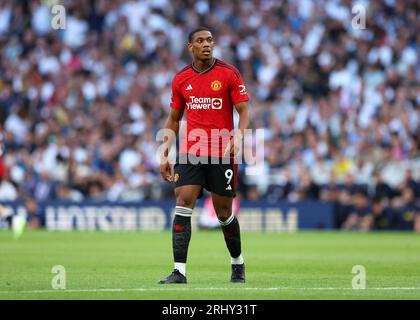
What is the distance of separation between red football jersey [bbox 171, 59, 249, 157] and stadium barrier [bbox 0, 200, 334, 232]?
15099 millimetres

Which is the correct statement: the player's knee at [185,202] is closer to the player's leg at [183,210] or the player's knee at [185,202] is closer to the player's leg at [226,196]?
the player's leg at [183,210]

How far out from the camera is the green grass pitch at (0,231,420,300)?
1027cm

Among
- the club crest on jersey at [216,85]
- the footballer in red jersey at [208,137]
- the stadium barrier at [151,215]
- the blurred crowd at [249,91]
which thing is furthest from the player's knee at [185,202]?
the stadium barrier at [151,215]

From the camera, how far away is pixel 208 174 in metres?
11.4

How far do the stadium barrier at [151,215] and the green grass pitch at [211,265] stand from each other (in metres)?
1.88

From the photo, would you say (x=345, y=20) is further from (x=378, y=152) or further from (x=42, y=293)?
(x=42, y=293)

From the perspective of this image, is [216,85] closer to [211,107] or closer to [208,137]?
[211,107]

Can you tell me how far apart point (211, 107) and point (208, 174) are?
75cm

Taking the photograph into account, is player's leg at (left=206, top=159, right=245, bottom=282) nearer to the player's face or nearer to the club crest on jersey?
the club crest on jersey

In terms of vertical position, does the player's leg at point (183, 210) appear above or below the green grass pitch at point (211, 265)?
above

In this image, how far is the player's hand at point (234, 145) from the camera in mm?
10906

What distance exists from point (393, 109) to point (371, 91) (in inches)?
45.3

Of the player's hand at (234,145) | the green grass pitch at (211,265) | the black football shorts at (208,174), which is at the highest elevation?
the player's hand at (234,145)

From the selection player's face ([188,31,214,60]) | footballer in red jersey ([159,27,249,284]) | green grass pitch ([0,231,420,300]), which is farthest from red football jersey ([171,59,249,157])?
green grass pitch ([0,231,420,300])
